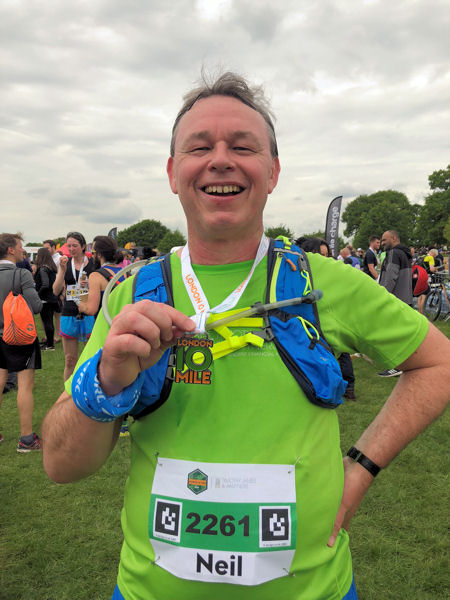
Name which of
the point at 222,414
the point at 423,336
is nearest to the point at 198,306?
the point at 222,414

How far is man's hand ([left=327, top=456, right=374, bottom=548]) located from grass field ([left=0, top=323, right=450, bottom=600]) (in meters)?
2.02

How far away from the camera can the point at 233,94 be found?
59.0 inches

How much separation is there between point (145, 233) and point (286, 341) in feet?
253

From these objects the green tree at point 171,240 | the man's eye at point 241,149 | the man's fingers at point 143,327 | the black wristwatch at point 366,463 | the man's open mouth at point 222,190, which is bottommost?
the black wristwatch at point 366,463

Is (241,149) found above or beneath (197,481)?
above

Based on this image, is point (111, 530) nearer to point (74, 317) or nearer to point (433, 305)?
point (74, 317)

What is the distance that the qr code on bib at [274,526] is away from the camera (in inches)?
47.5

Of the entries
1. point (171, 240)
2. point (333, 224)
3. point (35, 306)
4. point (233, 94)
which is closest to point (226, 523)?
point (233, 94)

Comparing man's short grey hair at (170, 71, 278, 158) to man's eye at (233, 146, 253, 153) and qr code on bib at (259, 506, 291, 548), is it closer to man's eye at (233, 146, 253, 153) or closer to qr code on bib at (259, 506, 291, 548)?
man's eye at (233, 146, 253, 153)

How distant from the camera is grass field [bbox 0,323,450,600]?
3096 millimetres

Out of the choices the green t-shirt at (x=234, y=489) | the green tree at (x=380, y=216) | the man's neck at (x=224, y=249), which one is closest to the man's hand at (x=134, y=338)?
the green t-shirt at (x=234, y=489)

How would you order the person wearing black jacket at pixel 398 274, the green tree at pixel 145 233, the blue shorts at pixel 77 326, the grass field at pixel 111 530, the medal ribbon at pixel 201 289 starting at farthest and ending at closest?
the green tree at pixel 145 233
the person wearing black jacket at pixel 398 274
the blue shorts at pixel 77 326
the grass field at pixel 111 530
the medal ribbon at pixel 201 289

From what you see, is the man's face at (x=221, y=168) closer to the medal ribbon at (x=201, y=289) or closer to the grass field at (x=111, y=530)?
the medal ribbon at (x=201, y=289)

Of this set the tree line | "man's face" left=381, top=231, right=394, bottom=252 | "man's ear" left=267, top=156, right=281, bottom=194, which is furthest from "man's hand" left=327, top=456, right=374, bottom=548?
the tree line
